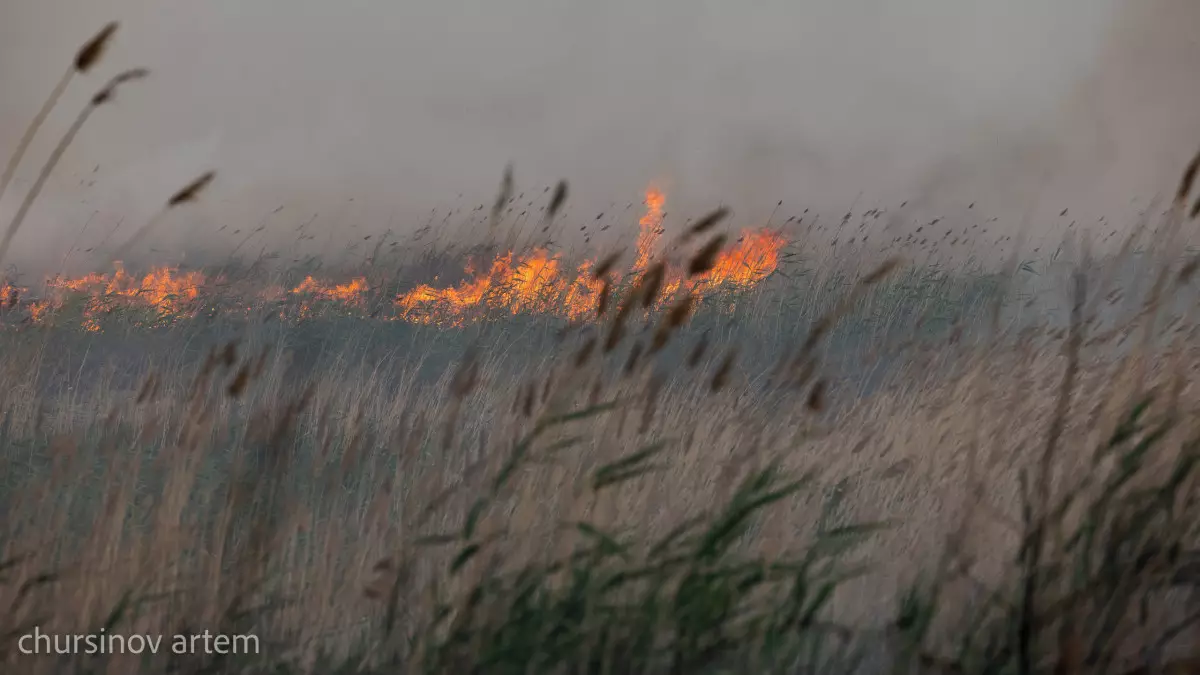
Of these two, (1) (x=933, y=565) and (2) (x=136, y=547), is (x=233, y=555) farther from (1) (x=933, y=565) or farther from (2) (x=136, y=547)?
(1) (x=933, y=565)

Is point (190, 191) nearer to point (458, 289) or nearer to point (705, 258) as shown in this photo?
point (705, 258)

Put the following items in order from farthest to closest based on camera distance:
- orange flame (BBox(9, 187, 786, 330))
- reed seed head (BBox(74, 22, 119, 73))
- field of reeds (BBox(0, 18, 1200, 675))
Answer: orange flame (BBox(9, 187, 786, 330)) → reed seed head (BBox(74, 22, 119, 73)) → field of reeds (BBox(0, 18, 1200, 675))

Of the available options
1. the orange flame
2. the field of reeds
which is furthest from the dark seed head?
the orange flame

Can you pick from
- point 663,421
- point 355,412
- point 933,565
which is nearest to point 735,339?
point 663,421

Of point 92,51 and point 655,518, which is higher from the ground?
point 92,51

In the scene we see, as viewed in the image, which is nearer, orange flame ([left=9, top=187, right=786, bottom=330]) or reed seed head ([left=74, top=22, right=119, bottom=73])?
reed seed head ([left=74, top=22, right=119, bottom=73])

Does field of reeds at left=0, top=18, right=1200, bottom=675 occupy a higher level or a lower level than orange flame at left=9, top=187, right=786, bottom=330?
lower

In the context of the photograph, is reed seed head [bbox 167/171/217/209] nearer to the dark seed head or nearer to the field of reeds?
the field of reeds

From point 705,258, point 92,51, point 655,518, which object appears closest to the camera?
point 705,258

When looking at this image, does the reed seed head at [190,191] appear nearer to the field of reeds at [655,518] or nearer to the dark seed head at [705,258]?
the field of reeds at [655,518]

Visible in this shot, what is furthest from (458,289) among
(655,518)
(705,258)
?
(705,258)

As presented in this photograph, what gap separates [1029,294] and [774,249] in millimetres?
1047

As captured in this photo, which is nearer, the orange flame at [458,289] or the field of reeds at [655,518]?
A: the field of reeds at [655,518]

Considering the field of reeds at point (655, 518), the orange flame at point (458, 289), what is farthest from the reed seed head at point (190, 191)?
the orange flame at point (458, 289)
